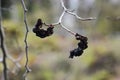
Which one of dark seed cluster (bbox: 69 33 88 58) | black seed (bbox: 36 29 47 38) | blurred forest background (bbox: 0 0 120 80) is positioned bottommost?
black seed (bbox: 36 29 47 38)

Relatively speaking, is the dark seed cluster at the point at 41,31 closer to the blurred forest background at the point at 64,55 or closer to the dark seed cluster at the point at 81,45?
the dark seed cluster at the point at 81,45

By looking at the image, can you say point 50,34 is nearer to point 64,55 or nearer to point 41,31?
point 41,31

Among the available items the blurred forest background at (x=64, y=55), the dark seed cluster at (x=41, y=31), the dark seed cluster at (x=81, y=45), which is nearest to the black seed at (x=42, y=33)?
the dark seed cluster at (x=41, y=31)

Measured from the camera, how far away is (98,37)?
10.8 metres

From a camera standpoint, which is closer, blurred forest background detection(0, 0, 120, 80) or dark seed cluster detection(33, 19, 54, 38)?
dark seed cluster detection(33, 19, 54, 38)

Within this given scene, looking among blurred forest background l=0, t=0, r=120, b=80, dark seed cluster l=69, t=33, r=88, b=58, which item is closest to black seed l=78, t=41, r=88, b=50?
dark seed cluster l=69, t=33, r=88, b=58

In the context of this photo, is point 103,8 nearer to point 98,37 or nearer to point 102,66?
point 98,37

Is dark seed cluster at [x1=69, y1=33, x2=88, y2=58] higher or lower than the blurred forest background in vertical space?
lower

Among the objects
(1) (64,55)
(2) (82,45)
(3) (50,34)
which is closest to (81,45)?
(2) (82,45)

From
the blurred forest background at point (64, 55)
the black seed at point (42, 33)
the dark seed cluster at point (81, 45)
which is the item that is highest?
the blurred forest background at point (64, 55)

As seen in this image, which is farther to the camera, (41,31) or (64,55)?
(64,55)

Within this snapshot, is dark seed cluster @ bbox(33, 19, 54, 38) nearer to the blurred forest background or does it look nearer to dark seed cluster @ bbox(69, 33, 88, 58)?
dark seed cluster @ bbox(69, 33, 88, 58)

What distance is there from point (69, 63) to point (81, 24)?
566 centimetres

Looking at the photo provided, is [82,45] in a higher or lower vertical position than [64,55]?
lower
